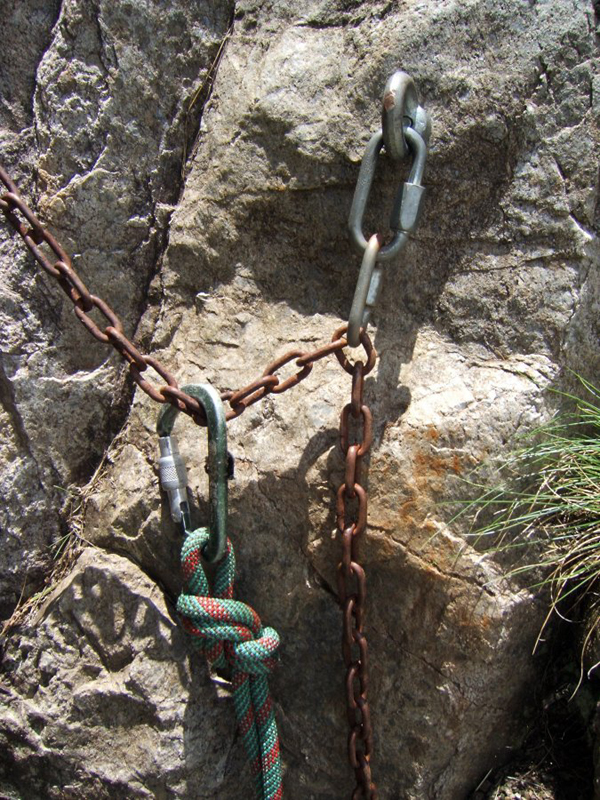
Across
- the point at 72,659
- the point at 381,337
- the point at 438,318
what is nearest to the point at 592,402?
the point at 438,318

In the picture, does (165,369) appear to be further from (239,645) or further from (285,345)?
(239,645)

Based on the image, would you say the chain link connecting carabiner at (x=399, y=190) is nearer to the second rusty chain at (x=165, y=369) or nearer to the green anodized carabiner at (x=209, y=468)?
the second rusty chain at (x=165, y=369)

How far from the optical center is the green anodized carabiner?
5.98 feet

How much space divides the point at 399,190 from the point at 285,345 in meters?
0.57

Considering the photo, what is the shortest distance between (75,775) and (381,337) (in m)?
1.55

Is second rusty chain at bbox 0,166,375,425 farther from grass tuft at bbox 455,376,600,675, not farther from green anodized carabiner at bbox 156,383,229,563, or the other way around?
grass tuft at bbox 455,376,600,675

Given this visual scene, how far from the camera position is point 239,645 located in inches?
73.4

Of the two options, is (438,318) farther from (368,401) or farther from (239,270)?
(239,270)

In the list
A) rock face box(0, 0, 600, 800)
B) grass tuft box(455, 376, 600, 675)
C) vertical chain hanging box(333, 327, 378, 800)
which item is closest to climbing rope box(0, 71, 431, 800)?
vertical chain hanging box(333, 327, 378, 800)

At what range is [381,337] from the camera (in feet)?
6.77

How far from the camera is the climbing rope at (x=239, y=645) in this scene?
1.85 meters

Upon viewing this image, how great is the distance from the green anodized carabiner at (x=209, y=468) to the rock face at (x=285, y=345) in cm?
11

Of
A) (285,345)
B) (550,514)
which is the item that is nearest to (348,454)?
(285,345)

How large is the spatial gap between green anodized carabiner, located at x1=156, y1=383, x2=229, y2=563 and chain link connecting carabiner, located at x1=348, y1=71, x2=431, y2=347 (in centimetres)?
40
